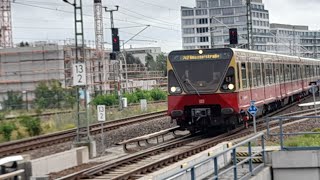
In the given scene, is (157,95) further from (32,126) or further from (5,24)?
(5,24)

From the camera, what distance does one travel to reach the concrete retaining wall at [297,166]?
13953 mm

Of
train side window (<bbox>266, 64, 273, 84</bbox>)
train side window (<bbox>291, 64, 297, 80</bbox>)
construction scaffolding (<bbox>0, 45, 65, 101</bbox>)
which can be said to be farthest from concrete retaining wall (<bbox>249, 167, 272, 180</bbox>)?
construction scaffolding (<bbox>0, 45, 65, 101</bbox>)

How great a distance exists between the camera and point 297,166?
553 inches

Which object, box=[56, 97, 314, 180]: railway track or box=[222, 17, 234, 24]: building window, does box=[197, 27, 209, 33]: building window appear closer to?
box=[222, 17, 234, 24]: building window

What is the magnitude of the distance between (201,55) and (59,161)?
748 cm

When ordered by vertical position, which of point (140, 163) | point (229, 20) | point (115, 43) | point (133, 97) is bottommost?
point (140, 163)

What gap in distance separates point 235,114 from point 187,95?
6.57ft

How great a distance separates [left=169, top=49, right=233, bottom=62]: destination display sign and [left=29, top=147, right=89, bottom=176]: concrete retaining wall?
5.35 m

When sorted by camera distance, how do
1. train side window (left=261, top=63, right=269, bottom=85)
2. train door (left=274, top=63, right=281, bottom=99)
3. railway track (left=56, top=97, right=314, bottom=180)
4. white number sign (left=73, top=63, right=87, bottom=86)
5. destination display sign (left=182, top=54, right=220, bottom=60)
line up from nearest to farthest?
railway track (left=56, top=97, right=314, bottom=180)
white number sign (left=73, top=63, right=87, bottom=86)
destination display sign (left=182, top=54, right=220, bottom=60)
train side window (left=261, top=63, right=269, bottom=85)
train door (left=274, top=63, right=281, bottom=99)

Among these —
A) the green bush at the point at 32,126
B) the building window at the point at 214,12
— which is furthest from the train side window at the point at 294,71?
the building window at the point at 214,12

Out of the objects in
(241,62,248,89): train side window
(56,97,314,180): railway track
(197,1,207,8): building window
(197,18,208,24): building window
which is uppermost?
(197,1,207,8): building window

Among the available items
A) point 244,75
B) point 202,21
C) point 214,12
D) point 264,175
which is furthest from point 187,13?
point 264,175

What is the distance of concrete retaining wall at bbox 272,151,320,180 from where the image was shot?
14.0m

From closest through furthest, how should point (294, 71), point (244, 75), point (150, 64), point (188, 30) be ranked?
1. point (244, 75)
2. point (294, 71)
3. point (150, 64)
4. point (188, 30)
